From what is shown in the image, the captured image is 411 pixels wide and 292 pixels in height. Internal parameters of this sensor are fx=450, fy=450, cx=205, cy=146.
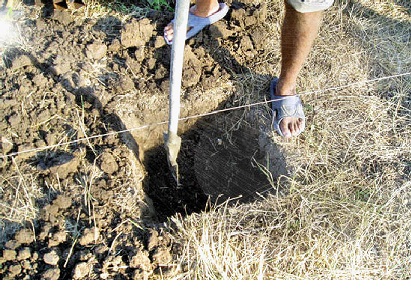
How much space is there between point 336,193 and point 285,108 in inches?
22.3

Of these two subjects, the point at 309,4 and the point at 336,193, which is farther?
the point at 336,193

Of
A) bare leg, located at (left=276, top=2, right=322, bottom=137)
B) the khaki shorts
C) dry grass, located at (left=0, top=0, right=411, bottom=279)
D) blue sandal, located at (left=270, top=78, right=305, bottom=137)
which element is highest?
the khaki shorts

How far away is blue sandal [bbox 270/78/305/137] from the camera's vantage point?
2564mm

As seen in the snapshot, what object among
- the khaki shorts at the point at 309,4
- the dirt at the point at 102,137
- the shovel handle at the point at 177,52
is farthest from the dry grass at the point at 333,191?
the khaki shorts at the point at 309,4

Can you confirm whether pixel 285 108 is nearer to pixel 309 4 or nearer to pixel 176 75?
pixel 309 4

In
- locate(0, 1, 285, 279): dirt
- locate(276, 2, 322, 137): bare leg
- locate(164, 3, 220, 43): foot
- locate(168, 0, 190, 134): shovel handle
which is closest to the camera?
locate(168, 0, 190, 134): shovel handle

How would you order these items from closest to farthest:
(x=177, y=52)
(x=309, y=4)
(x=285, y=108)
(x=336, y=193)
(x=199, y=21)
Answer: (x=177, y=52), (x=309, y=4), (x=336, y=193), (x=285, y=108), (x=199, y=21)

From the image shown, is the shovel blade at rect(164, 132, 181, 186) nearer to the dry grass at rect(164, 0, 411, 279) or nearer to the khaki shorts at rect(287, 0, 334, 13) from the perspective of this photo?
the dry grass at rect(164, 0, 411, 279)

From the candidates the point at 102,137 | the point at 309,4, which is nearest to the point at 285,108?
the point at 309,4

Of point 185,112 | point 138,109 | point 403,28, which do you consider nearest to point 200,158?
point 185,112

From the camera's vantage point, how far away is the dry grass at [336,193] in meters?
2.06

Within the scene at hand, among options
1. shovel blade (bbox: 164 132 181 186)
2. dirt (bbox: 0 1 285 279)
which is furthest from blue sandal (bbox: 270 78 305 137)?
shovel blade (bbox: 164 132 181 186)

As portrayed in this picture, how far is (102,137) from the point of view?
92.8 inches

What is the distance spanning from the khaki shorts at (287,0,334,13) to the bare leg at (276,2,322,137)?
7cm
